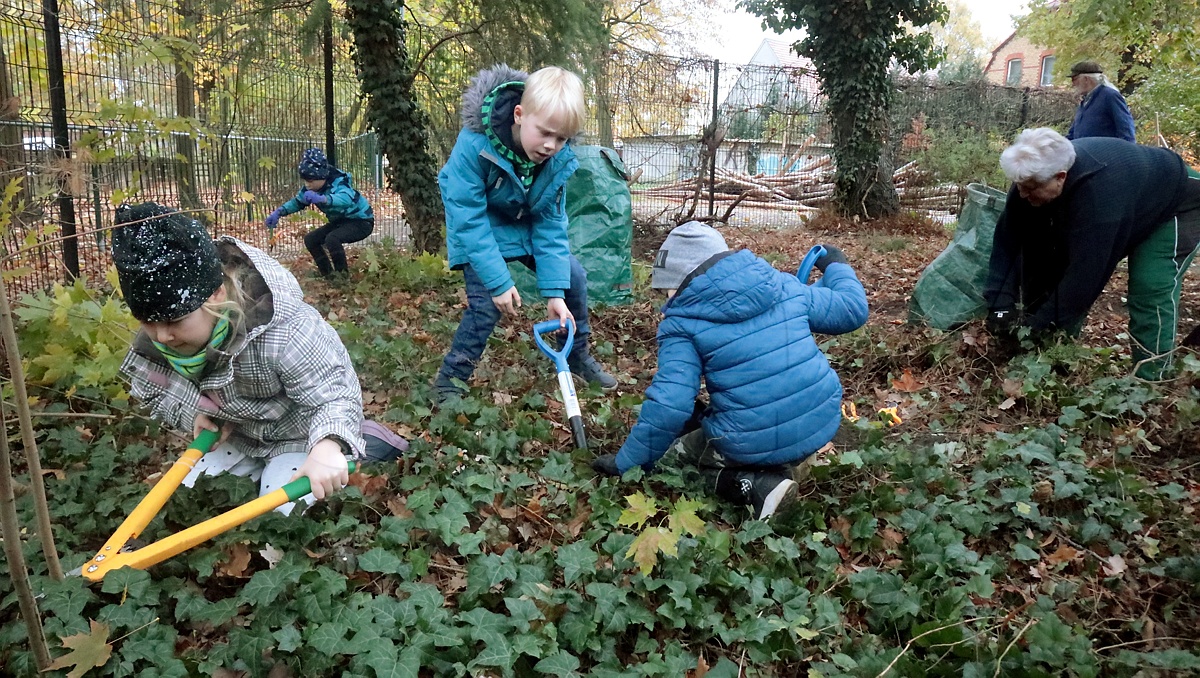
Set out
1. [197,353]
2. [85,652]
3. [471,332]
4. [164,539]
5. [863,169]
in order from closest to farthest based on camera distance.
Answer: [85,652] < [164,539] < [197,353] < [471,332] < [863,169]

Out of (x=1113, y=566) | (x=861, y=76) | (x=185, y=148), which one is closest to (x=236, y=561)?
(x=1113, y=566)

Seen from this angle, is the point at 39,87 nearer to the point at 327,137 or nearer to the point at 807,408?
the point at 327,137

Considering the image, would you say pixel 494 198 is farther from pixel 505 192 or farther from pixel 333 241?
pixel 333 241

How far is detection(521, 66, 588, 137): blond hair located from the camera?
329cm

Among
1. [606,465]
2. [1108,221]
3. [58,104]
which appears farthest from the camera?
[58,104]

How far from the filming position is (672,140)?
39.6 ft

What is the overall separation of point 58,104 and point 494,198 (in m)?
3.52

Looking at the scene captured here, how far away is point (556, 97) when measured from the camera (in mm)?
3293

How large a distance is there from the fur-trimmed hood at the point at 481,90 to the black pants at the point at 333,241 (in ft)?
11.6

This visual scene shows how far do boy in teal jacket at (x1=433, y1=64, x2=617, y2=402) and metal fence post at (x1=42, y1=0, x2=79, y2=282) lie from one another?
9.97ft

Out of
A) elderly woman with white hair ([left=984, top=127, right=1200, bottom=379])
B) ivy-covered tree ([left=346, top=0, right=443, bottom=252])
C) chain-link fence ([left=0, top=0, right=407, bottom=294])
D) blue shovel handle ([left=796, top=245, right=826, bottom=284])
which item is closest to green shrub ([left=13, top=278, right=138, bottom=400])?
chain-link fence ([left=0, top=0, right=407, bottom=294])

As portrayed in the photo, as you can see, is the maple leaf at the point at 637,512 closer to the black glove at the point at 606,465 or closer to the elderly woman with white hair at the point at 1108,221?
the black glove at the point at 606,465

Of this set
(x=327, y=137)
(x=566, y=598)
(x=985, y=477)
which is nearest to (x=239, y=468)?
(x=566, y=598)

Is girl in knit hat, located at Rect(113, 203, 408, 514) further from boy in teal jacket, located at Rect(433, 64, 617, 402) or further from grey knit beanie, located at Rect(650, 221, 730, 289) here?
grey knit beanie, located at Rect(650, 221, 730, 289)
